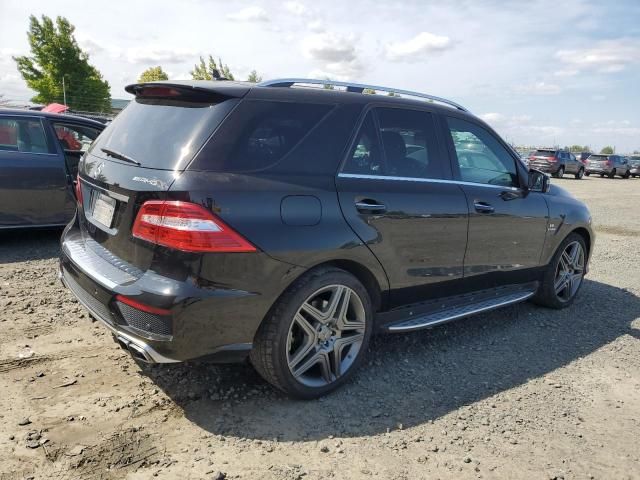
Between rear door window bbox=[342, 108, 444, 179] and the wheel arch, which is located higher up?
rear door window bbox=[342, 108, 444, 179]

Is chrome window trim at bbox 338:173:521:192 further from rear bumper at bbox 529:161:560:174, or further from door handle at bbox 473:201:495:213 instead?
rear bumper at bbox 529:161:560:174

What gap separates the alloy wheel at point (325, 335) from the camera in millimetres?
3082

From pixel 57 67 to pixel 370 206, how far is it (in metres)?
39.9

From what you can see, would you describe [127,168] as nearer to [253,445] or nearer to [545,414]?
[253,445]

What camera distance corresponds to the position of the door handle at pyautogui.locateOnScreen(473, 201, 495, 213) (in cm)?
399

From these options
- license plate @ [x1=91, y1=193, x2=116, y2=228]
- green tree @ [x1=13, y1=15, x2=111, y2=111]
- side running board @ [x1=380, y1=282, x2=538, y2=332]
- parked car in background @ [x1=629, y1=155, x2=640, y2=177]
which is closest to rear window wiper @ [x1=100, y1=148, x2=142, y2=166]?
license plate @ [x1=91, y1=193, x2=116, y2=228]

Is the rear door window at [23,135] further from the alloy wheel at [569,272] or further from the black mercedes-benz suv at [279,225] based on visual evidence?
the alloy wheel at [569,272]

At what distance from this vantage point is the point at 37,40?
119 feet

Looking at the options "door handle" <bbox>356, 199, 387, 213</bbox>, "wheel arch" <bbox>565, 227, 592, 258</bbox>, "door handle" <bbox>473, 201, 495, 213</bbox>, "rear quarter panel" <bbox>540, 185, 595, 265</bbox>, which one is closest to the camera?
"door handle" <bbox>356, 199, 387, 213</bbox>

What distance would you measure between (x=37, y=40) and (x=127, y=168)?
40.1 metres

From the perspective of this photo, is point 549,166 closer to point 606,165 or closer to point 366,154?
point 606,165

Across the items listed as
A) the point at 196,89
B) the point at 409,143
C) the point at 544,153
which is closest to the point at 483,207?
the point at 409,143

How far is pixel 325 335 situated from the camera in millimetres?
3178

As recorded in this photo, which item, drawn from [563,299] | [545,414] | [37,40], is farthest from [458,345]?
[37,40]
